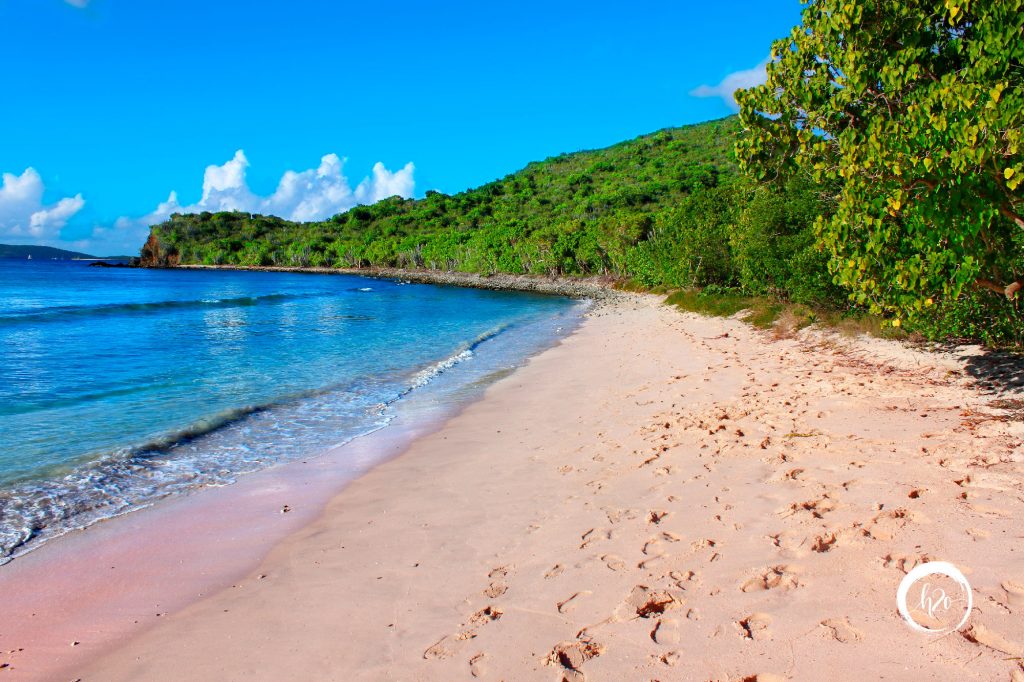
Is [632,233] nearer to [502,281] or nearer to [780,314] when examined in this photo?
[502,281]

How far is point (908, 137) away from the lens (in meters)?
8.06

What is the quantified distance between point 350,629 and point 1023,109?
852 centimetres

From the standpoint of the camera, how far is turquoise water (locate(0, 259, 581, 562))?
9836 mm

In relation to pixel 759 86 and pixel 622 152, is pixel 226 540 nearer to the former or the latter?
pixel 759 86

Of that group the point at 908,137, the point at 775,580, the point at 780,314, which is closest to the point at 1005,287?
the point at 908,137

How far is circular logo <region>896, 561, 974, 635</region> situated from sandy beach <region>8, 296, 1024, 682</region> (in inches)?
2.9

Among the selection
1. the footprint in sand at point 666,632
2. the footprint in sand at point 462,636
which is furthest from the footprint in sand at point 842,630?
the footprint in sand at point 462,636

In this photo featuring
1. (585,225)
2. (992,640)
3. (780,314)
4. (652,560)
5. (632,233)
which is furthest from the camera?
(585,225)

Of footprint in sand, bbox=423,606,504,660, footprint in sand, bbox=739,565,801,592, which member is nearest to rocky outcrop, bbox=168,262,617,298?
footprint in sand, bbox=739,565,801,592

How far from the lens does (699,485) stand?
751 centimetres

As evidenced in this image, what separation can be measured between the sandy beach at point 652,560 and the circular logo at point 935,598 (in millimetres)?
74

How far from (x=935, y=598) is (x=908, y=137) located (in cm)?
611

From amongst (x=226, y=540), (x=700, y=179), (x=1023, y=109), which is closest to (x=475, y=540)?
(x=226, y=540)

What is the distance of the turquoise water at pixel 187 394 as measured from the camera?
984 cm
